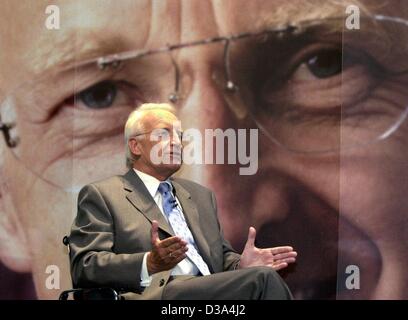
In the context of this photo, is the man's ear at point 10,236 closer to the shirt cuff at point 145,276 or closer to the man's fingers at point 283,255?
the shirt cuff at point 145,276

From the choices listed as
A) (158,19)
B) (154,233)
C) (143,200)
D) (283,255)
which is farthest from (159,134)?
(158,19)

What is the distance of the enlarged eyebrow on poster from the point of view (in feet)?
14.4

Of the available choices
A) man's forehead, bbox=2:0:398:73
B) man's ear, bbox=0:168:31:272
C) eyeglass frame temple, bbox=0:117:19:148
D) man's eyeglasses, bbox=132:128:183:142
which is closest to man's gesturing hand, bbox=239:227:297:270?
man's eyeglasses, bbox=132:128:183:142

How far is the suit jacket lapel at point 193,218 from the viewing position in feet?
11.6

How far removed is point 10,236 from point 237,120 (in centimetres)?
148

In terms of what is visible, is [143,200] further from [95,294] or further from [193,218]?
[95,294]

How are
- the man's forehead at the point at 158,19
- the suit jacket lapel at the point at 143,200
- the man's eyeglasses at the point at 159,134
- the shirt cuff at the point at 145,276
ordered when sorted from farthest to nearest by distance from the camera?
the man's forehead at the point at 158,19 < the man's eyeglasses at the point at 159,134 < the suit jacket lapel at the point at 143,200 < the shirt cuff at the point at 145,276

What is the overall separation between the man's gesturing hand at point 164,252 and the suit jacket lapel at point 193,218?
1.24 feet

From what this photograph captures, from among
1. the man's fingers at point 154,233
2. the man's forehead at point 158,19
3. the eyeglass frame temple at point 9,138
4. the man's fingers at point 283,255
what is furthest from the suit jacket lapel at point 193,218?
the eyeglass frame temple at point 9,138

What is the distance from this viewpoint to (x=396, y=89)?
175 inches

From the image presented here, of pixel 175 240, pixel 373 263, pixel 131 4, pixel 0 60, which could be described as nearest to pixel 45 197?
pixel 0 60

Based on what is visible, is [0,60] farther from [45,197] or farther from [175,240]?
[175,240]

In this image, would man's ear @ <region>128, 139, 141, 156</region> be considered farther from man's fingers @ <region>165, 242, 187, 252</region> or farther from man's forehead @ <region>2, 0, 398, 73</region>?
man's forehead @ <region>2, 0, 398, 73</region>

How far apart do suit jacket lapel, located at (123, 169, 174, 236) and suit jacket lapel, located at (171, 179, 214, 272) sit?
16cm
